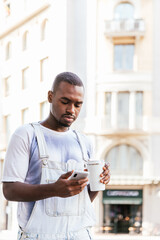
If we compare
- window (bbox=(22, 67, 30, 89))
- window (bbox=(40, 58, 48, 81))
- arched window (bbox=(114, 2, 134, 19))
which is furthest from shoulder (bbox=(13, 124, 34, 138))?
arched window (bbox=(114, 2, 134, 19))

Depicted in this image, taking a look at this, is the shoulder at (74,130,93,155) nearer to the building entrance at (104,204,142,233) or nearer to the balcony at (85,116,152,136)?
the balcony at (85,116,152,136)

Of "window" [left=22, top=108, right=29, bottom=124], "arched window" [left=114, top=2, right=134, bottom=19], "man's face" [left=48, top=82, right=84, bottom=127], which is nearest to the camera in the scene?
"man's face" [left=48, top=82, right=84, bottom=127]

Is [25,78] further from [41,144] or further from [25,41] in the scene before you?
[41,144]

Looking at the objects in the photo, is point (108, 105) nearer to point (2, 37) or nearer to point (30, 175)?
point (2, 37)

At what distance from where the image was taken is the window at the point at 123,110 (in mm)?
9312

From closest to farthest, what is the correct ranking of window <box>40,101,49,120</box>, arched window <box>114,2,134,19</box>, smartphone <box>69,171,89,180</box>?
smartphone <box>69,171,89,180</box> < window <box>40,101,49,120</box> < arched window <box>114,2,134,19</box>

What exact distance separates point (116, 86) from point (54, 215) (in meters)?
8.63

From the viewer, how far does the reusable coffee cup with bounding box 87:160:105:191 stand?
0.90 meters

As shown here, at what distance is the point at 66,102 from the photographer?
3.01 ft

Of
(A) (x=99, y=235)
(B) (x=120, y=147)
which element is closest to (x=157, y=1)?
(B) (x=120, y=147)

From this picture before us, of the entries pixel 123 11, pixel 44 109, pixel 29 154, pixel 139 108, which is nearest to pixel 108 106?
pixel 139 108

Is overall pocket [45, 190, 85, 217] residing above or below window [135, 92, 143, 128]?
below

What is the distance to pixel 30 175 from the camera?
2.99 feet

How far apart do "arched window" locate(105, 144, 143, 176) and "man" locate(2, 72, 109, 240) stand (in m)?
8.65
